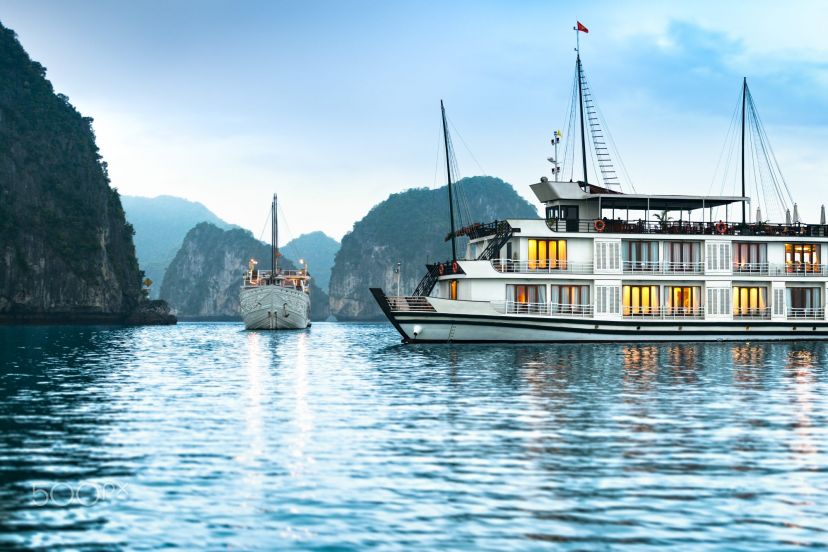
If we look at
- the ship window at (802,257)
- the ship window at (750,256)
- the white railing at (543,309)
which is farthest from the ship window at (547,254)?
the ship window at (802,257)

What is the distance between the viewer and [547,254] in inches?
2267

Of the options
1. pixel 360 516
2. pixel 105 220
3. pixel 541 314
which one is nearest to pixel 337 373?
pixel 541 314

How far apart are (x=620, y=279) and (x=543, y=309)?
547 cm

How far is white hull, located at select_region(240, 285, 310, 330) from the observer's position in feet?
356

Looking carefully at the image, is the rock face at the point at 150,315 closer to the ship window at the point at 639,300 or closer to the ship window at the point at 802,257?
the ship window at the point at 639,300

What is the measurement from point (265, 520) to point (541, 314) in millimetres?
45001

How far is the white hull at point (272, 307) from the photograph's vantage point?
10862cm

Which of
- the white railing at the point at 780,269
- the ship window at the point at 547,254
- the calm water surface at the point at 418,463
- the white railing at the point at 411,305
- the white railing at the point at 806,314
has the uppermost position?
the ship window at the point at 547,254

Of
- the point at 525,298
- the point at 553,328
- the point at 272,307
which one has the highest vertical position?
the point at 525,298

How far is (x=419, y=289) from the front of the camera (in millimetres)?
60062

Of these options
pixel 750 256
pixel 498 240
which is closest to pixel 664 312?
pixel 750 256

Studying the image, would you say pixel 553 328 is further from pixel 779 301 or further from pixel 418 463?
pixel 418 463

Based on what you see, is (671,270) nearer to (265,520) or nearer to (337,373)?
(337,373)

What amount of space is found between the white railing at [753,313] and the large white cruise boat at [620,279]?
7cm
